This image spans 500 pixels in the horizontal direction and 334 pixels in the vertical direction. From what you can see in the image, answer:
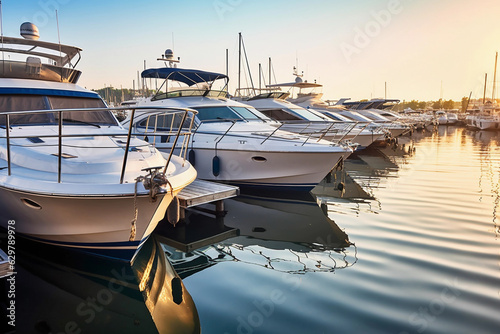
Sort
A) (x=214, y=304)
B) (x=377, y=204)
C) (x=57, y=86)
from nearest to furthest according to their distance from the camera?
1. (x=214, y=304)
2. (x=57, y=86)
3. (x=377, y=204)

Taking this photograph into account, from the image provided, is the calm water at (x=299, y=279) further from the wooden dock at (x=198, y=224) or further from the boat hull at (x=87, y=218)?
the boat hull at (x=87, y=218)

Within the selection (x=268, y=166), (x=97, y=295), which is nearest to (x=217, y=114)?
(x=268, y=166)

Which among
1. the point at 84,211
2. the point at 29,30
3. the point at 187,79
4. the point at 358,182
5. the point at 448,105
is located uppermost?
the point at 448,105

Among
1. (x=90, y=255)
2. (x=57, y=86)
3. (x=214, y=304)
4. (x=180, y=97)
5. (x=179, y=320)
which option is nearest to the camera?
(x=179, y=320)

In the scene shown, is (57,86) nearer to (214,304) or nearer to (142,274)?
(142,274)

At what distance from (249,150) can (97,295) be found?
4.84 m

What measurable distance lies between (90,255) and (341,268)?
125 inches

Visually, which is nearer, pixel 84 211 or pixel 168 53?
pixel 84 211

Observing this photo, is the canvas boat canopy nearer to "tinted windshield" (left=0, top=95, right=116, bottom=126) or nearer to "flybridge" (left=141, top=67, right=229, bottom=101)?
"flybridge" (left=141, top=67, right=229, bottom=101)

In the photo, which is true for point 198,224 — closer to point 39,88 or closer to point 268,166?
point 268,166

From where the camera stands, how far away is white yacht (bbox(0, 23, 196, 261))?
3725mm

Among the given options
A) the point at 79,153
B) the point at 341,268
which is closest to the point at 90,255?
the point at 79,153

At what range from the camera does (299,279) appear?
13.6 feet

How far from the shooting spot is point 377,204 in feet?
24.0
